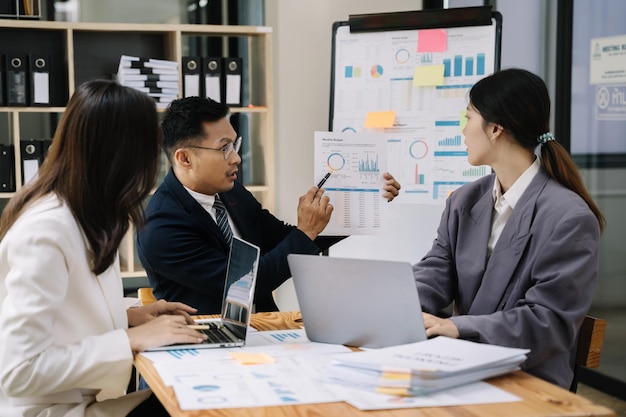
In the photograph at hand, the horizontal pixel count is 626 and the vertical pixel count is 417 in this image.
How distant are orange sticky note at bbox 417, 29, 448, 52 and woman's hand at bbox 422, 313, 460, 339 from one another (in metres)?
1.85

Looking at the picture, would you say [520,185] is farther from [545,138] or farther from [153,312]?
[153,312]

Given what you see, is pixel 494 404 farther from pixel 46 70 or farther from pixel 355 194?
pixel 46 70

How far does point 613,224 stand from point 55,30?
3014 mm

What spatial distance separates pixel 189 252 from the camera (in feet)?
8.37

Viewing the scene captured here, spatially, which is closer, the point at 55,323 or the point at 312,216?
the point at 55,323

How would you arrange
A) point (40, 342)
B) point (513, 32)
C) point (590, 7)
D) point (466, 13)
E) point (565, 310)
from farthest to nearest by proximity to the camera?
point (513, 32) → point (590, 7) → point (466, 13) → point (565, 310) → point (40, 342)

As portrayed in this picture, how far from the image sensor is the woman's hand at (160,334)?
1.81m

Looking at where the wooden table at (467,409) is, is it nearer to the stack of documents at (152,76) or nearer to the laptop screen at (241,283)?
the laptop screen at (241,283)

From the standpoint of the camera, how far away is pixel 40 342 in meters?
1.65

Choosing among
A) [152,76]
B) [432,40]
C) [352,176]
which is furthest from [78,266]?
[152,76]

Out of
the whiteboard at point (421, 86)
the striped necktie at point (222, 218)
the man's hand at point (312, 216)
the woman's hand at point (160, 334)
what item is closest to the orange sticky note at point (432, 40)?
the whiteboard at point (421, 86)

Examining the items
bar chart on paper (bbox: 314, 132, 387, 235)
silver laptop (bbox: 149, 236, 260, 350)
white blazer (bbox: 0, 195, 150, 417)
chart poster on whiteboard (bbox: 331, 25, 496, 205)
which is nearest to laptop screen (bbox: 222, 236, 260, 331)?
silver laptop (bbox: 149, 236, 260, 350)

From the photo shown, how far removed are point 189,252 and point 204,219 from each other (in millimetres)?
136

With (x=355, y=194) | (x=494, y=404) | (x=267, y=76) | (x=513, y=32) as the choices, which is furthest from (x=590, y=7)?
(x=494, y=404)
